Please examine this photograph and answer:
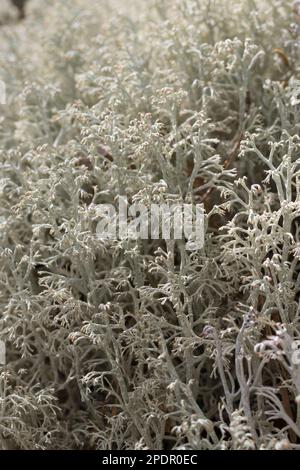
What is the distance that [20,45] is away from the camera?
1.60m

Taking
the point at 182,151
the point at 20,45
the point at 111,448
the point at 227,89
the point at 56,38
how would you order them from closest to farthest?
the point at 111,448 → the point at 182,151 → the point at 227,89 → the point at 56,38 → the point at 20,45

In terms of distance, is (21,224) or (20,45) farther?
(20,45)

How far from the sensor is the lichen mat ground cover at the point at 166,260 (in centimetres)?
87

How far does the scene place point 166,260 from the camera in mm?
893

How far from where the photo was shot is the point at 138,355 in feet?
2.99

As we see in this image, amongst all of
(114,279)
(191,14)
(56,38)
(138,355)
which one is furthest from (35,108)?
(138,355)

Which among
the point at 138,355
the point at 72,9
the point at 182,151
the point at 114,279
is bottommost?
the point at 138,355

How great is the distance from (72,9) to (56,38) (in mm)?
129

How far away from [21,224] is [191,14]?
20.7 inches

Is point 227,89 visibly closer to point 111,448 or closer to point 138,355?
point 138,355

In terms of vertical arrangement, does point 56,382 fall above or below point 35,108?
below

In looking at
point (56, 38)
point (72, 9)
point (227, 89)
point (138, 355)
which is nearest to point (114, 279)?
point (138, 355)

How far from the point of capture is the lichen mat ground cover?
867mm
